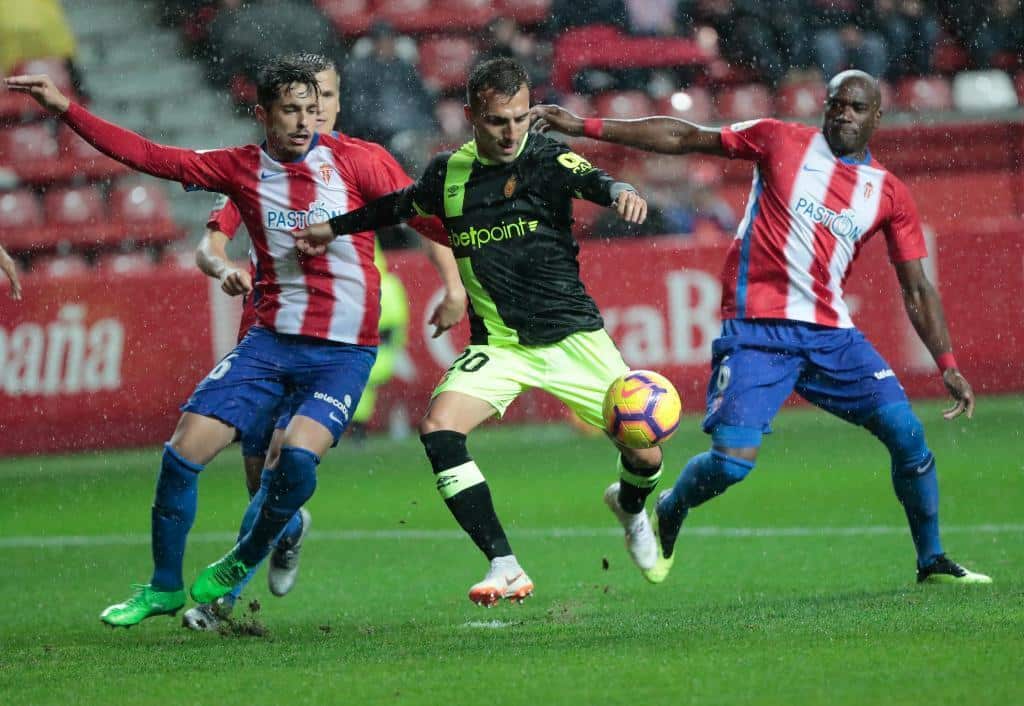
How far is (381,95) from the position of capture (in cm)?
1578

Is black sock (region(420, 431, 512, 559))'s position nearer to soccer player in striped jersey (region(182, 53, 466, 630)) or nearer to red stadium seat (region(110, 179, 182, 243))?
soccer player in striped jersey (region(182, 53, 466, 630))

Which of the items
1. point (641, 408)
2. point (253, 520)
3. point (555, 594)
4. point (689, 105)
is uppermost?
point (689, 105)

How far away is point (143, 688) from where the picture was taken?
5066 millimetres

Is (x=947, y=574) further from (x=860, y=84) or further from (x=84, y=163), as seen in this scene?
(x=84, y=163)

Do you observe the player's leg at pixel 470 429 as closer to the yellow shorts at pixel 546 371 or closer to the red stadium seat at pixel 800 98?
the yellow shorts at pixel 546 371

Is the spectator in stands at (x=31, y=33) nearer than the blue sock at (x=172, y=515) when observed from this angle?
No

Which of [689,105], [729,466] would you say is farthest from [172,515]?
[689,105]

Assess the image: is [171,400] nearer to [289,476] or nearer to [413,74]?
[413,74]

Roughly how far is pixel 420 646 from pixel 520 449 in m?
7.13

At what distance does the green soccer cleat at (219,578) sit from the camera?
6.27m

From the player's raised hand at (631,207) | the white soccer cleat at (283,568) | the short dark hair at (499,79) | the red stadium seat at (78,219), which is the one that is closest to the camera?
the player's raised hand at (631,207)

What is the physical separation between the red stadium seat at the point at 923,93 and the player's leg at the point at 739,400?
11.2m

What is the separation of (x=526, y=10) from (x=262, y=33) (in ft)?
9.92

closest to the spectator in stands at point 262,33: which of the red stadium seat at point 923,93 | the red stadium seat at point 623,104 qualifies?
the red stadium seat at point 623,104
